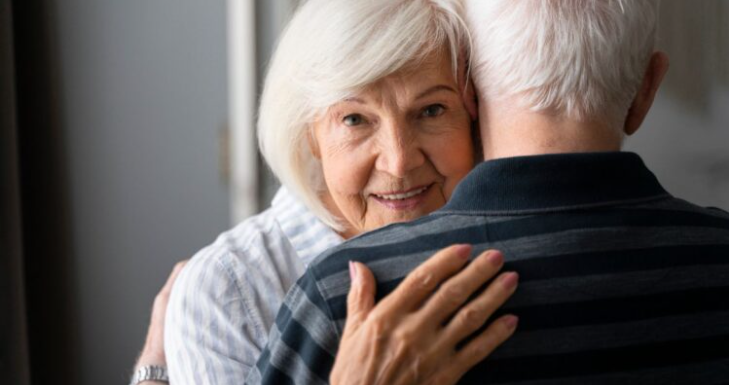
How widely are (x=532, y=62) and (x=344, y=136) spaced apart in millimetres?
430

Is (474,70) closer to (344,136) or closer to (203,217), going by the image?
(344,136)

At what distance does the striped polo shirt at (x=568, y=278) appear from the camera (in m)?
1.04

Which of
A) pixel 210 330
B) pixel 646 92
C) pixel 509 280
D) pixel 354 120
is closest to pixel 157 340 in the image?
pixel 210 330

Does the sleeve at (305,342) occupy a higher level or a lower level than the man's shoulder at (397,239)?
lower

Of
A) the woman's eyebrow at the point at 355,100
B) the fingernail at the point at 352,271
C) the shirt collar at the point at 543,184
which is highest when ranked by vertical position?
the woman's eyebrow at the point at 355,100

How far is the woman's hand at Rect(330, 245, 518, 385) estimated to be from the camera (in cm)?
103

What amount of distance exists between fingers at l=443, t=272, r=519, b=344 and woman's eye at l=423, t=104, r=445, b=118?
0.48 m

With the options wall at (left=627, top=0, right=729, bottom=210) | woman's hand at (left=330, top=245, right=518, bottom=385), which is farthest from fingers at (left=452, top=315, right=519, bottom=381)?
wall at (left=627, top=0, right=729, bottom=210)

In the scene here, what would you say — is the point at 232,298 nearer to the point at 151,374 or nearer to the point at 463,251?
the point at 151,374

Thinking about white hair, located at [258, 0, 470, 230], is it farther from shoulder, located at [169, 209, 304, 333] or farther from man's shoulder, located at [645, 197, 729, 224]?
man's shoulder, located at [645, 197, 729, 224]

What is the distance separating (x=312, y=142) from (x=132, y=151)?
39.0 inches

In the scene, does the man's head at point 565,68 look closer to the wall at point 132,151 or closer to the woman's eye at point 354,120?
the woman's eye at point 354,120

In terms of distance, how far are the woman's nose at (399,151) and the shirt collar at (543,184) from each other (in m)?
0.34

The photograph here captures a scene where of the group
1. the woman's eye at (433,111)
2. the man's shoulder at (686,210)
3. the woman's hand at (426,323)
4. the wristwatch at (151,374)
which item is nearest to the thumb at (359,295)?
the woman's hand at (426,323)
